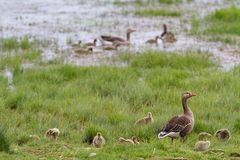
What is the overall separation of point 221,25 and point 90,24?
4155mm

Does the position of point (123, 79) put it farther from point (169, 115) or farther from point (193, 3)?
point (193, 3)

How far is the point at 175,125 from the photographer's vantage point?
10.4 m

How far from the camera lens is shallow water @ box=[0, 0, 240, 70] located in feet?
59.7

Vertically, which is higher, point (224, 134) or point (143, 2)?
point (143, 2)

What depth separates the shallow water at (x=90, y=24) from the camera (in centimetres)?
1820

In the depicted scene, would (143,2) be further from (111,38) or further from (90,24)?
(111,38)

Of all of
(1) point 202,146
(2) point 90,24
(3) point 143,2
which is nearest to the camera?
(1) point 202,146

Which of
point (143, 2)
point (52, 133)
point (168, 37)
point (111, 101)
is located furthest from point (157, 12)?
point (52, 133)

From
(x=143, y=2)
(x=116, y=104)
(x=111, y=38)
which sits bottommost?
(x=116, y=104)

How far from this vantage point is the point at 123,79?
14266 millimetres

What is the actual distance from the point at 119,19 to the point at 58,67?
28.3ft

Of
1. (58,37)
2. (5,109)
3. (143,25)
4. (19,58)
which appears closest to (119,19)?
(143,25)

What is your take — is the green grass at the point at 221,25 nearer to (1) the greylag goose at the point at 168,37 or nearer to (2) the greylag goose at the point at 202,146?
(1) the greylag goose at the point at 168,37

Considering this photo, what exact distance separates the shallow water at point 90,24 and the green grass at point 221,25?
15.7 inches
